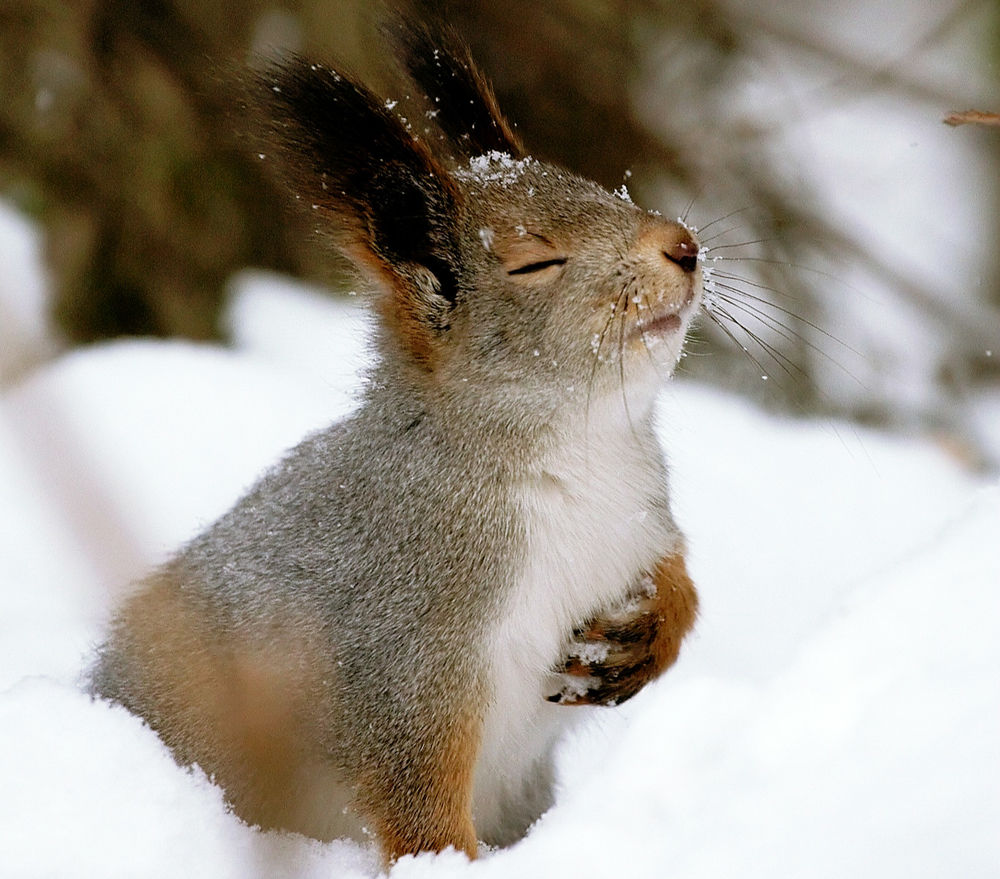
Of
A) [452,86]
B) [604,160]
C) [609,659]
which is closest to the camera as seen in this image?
[609,659]

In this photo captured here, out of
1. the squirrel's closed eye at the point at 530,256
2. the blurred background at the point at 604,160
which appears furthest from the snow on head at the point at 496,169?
the blurred background at the point at 604,160

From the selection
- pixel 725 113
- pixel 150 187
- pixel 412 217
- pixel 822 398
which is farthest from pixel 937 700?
pixel 725 113

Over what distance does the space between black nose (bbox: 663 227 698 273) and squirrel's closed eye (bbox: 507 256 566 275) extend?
6.3 inches

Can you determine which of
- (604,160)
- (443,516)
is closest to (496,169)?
(443,516)

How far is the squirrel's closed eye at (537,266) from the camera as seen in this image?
1861 mm

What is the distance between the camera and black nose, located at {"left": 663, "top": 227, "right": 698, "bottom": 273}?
6.02ft

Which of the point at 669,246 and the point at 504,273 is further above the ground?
the point at 669,246

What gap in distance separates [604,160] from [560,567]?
114 inches

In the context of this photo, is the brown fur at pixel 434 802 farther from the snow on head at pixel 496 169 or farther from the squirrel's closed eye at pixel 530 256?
the snow on head at pixel 496 169

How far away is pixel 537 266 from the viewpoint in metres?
1.87

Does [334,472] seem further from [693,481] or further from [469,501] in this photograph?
[693,481]

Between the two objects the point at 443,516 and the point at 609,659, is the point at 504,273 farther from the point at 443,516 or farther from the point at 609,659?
the point at 609,659

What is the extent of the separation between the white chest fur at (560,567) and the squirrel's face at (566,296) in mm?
129

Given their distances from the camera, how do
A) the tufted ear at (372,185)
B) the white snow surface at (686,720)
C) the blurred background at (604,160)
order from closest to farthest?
the white snow surface at (686,720) → the tufted ear at (372,185) → the blurred background at (604,160)
